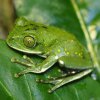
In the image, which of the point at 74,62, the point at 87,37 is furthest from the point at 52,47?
the point at 87,37

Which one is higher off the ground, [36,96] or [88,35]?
[36,96]

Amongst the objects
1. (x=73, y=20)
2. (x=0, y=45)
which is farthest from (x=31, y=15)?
(x=0, y=45)

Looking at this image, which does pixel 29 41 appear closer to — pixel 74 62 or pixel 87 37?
pixel 74 62

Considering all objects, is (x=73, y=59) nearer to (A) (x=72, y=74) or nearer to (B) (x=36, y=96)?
(A) (x=72, y=74)

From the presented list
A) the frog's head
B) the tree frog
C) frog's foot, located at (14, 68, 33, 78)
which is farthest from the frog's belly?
frog's foot, located at (14, 68, 33, 78)

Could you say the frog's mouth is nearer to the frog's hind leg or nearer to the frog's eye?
the frog's eye

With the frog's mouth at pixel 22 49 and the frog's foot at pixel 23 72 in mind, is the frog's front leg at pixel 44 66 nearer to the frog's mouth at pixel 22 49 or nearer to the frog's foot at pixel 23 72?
the frog's foot at pixel 23 72

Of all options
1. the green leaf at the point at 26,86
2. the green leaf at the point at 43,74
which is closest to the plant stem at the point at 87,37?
the green leaf at the point at 43,74
